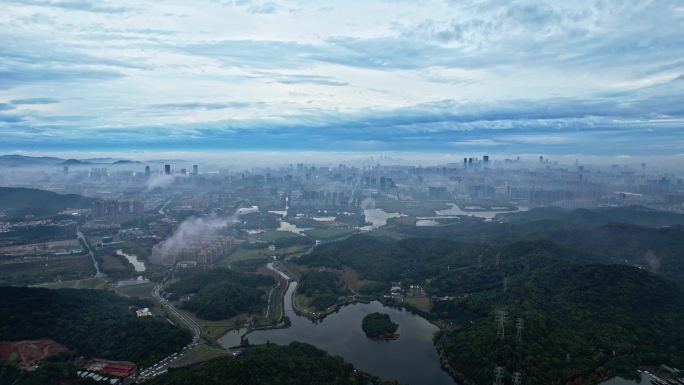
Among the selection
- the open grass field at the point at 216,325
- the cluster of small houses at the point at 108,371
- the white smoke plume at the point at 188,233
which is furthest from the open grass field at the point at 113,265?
the cluster of small houses at the point at 108,371

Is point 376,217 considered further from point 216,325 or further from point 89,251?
point 216,325

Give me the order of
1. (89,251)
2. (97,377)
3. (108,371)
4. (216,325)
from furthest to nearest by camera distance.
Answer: (89,251), (216,325), (108,371), (97,377)

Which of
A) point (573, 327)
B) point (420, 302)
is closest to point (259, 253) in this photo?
point (420, 302)

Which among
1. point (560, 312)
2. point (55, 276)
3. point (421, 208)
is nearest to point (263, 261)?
point (55, 276)

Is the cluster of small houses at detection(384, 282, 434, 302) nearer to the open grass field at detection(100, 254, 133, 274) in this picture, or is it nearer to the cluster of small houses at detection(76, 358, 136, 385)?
the cluster of small houses at detection(76, 358, 136, 385)

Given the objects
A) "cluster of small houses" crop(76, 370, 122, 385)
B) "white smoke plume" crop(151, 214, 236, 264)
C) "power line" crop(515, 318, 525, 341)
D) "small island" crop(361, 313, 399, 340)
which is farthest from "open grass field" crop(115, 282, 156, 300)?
"power line" crop(515, 318, 525, 341)
